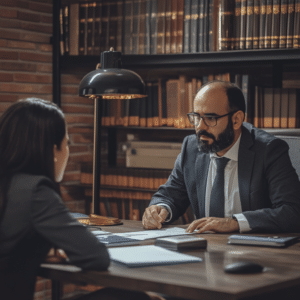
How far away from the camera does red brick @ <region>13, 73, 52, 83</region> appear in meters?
3.13

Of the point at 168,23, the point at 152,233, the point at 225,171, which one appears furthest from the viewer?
the point at 168,23

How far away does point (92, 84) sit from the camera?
2055 millimetres

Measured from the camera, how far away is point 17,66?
3137mm

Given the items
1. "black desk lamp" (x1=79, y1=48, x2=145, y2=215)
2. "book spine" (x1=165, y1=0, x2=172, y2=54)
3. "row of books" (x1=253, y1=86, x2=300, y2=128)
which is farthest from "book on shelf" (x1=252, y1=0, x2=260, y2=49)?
"black desk lamp" (x1=79, y1=48, x2=145, y2=215)

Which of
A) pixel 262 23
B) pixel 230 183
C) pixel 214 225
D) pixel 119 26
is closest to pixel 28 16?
pixel 119 26

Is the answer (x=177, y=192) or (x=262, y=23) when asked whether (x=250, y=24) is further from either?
(x=177, y=192)

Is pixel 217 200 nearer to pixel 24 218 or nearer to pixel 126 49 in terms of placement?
pixel 24 218

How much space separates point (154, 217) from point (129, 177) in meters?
1.28

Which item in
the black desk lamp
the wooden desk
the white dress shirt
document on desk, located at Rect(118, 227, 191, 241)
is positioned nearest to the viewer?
the wooden desk

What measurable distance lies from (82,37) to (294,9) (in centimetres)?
132

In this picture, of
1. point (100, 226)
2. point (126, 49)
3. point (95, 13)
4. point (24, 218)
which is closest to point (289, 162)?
point (100, 226)

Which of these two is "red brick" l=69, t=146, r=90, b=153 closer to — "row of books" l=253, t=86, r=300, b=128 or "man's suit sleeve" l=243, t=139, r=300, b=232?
"row of books" l=253, t=86, r=300, b=128

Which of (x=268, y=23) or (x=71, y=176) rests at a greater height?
(x=268, y=23)

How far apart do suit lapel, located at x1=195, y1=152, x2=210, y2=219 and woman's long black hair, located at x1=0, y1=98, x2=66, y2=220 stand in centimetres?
99
